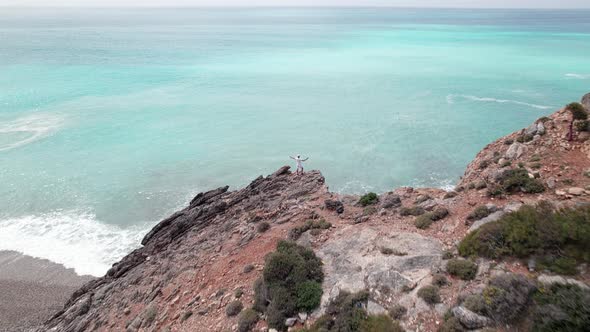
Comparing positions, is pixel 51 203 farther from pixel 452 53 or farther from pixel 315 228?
pixel 452 53

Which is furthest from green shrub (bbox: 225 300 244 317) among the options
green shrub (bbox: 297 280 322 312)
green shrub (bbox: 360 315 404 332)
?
green shrub (bbox: 360 315 404 332)

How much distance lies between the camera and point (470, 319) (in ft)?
28.2

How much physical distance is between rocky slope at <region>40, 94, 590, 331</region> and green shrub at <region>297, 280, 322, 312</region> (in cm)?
32

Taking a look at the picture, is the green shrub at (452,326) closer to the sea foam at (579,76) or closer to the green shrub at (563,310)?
the green shrub at (563,310)

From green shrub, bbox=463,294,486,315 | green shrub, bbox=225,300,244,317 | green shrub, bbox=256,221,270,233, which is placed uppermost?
green shrub, bbox=463,294,486,315

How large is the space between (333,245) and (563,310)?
7.95 metres

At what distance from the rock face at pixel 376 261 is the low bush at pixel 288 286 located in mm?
457

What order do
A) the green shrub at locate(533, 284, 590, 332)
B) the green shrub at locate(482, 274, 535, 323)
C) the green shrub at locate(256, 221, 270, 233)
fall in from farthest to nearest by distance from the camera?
the green shrub at locate(256, 221, 270, 233) → the green shrub at locate(482, 274, 535, 323) → the green shrub at locate(533, 284, 590, 332)

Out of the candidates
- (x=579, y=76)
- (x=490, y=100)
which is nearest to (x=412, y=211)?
(x=490, y=100)

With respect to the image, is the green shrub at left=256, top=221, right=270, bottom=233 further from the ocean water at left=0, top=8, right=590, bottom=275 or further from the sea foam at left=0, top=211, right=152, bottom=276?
the ocean water at left=0, top=8, right=590, bottom=275

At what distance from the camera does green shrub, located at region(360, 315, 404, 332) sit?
9094mm

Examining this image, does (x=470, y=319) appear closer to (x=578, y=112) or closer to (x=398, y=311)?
(x=398, y=311)

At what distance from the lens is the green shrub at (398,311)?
963 cm

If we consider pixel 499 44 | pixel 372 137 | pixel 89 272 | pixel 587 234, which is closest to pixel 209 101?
pixel 372 137
